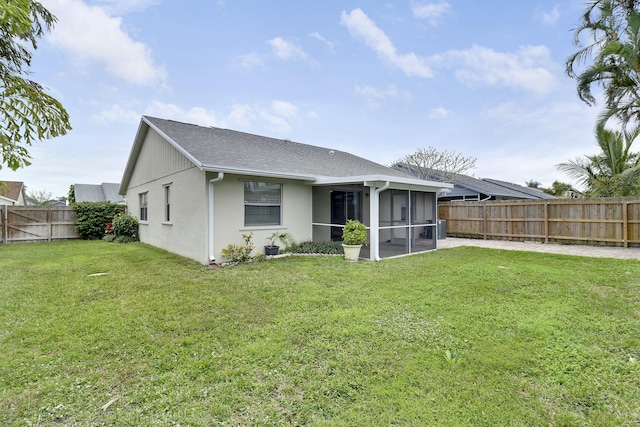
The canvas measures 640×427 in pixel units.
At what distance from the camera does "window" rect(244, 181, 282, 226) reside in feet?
28.2

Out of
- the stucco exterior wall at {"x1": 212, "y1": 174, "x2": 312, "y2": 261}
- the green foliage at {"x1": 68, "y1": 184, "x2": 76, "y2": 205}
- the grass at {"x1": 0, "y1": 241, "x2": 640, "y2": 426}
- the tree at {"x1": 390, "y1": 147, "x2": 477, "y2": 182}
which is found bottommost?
the grass at {"x1": 0, "y1": 241, "x2": 640, "y2": 426}

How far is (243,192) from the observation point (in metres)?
8.45

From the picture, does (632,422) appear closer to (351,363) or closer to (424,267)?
(351,363)

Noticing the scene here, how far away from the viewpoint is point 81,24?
7215 millimetres

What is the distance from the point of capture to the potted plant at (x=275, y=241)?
870 cm

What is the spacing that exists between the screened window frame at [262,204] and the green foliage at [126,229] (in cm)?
759

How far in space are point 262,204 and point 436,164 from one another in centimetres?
1608

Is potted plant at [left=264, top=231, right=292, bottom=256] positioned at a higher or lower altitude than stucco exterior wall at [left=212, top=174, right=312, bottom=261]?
lower

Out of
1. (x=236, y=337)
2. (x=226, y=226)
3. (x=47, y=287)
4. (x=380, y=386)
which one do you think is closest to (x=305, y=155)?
(x=226, y=226)

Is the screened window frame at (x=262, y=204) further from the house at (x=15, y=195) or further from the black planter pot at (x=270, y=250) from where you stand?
the house at (x=15, y=195)

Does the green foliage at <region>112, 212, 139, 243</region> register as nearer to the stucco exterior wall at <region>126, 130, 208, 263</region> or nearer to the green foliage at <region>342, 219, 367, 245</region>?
the stucco exterior wall at <region>126, 130, 208, 263</region>

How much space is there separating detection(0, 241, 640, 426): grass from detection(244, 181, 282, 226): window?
2.83 meters

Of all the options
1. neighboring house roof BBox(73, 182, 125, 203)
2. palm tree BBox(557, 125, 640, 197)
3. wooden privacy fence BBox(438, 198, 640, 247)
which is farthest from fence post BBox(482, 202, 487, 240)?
neighboring house roof BBox(73, 182, 125, 203)

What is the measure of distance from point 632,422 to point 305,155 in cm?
1117
